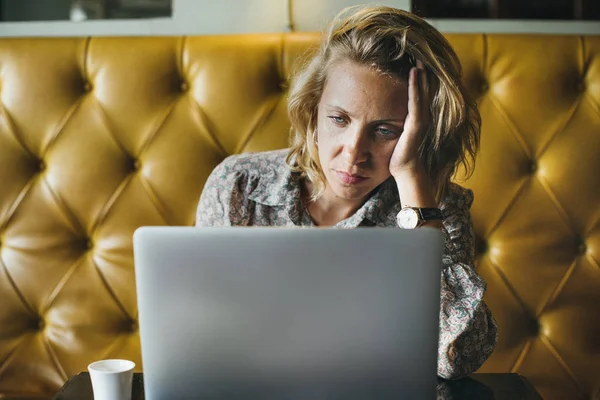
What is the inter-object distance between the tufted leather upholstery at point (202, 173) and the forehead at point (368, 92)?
27cm

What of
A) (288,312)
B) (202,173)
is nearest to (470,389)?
(288,312)

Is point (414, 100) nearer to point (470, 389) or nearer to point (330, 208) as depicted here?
point (330, 208)

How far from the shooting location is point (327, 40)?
1309mm

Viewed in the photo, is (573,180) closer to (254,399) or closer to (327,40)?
(327,40)

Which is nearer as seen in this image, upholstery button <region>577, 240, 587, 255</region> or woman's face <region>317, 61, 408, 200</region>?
woman's face <region>317, 61, 408, 200</region>

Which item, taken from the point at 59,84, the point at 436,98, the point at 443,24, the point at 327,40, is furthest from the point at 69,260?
the point at 443,24

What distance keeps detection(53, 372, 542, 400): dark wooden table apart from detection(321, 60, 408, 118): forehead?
458 mm

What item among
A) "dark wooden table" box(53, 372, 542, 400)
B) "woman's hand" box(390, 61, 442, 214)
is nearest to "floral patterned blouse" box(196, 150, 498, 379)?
"woman's hand" box(390, 61, 442, 214)

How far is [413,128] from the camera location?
1.22 metres

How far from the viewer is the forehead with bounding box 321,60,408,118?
3.92ft

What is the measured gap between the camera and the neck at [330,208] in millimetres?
1336

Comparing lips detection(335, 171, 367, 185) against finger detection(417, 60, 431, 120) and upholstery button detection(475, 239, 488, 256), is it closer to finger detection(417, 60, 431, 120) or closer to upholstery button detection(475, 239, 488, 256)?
finger detection(417, 60, 431, 120)

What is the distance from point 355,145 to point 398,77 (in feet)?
0.49

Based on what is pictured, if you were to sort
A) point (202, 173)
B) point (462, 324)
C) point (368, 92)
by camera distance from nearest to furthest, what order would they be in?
1. point (462, 324)
2. point (368, 92)
3. point (202, 173)
